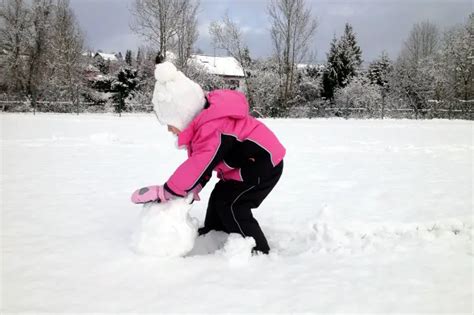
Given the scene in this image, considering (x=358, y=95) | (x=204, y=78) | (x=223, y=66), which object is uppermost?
(x=223, y=66)

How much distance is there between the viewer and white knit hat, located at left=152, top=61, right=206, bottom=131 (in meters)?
2.21

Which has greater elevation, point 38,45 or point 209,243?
point 38,45

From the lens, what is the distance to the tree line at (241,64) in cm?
2348

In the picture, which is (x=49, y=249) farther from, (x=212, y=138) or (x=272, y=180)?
(x=272, y=180)

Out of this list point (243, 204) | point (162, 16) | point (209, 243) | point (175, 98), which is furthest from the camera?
point (162, 16)

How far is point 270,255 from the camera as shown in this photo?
2.20 metres

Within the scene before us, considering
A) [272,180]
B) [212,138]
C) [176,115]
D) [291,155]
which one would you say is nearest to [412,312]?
[272,180]

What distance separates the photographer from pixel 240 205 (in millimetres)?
2324

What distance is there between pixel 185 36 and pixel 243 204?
22958 millimetres

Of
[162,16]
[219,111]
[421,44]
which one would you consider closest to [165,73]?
[219,111]

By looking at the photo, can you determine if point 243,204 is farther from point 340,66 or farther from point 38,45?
point 38,45

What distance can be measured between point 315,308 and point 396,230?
136 cm

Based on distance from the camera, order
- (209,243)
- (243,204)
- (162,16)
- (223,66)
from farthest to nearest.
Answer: (223,66)
(162,16)
(209,243)
(243,204)

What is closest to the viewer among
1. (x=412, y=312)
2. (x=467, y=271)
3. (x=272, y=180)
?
(x=412, y=312)
